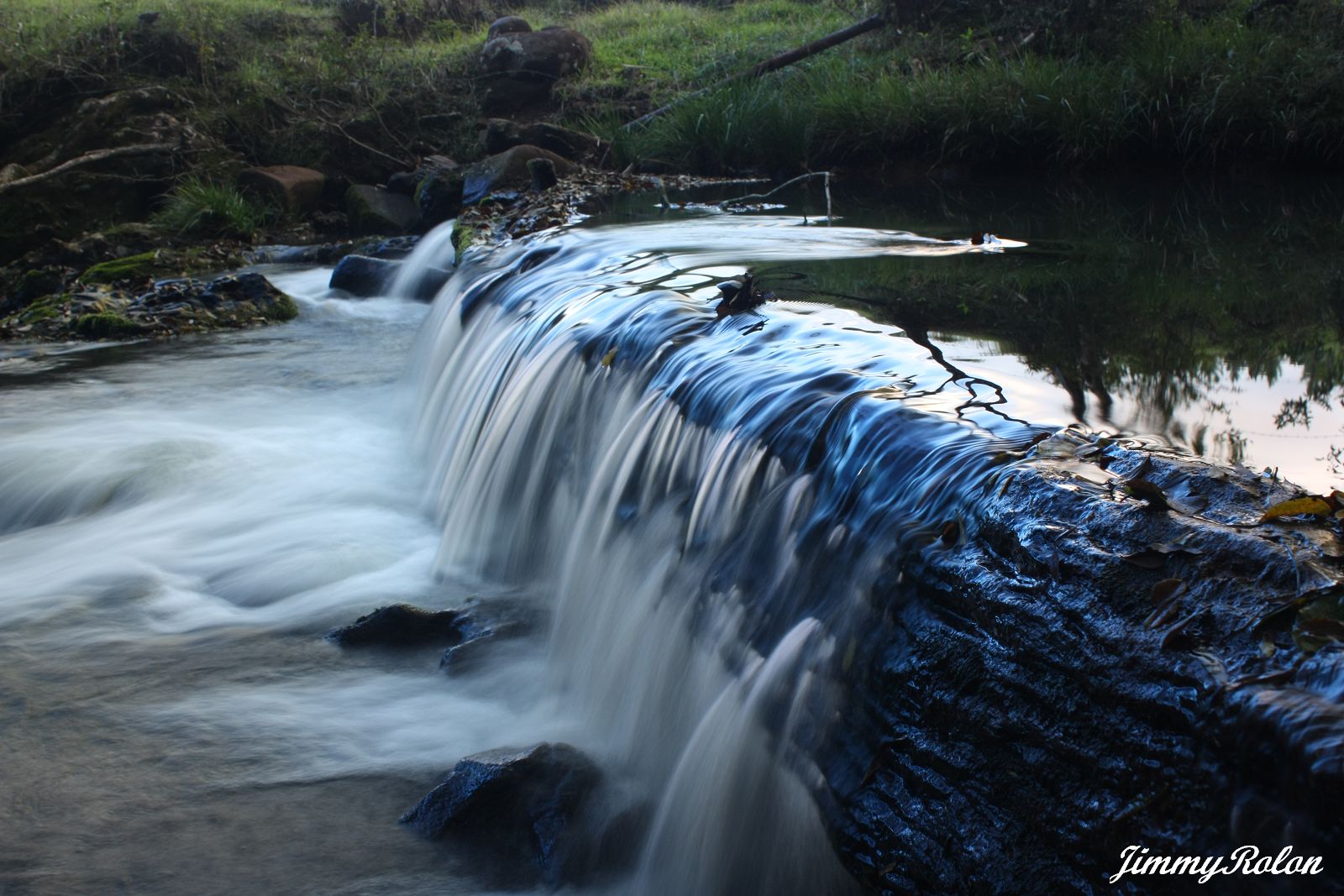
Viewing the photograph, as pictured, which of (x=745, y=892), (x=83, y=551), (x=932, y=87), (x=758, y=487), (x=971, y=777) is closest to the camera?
(x=971, y=777)

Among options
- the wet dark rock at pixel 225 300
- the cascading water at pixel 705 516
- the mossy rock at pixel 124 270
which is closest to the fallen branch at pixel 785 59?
the wet dark rock at pixel 225 300

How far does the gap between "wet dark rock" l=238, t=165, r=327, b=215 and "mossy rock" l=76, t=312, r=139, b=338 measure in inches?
192

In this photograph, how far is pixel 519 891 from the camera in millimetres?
2672

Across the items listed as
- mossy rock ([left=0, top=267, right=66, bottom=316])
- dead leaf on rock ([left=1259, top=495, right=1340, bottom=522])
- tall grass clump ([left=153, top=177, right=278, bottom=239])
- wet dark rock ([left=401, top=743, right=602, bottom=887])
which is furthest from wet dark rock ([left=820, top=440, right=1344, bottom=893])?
tall grass clump ([left=153, top=177, right=278, bottom=239])

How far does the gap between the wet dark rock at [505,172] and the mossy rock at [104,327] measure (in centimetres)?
356

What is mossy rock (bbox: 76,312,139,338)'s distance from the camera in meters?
9.02

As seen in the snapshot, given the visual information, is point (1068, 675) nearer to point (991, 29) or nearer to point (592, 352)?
point (592, 352)

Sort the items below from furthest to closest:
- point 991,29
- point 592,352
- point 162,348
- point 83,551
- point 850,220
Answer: point 991,29
point 162,348
point 850,220
point 83,551
point 592,352

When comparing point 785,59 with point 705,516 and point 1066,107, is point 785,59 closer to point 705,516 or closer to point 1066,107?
point 1066,107

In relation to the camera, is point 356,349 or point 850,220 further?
point 356,349

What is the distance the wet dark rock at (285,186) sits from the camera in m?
13.6

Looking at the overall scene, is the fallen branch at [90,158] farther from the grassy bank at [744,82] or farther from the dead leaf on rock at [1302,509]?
the dead leaf on rock at [1302,509]

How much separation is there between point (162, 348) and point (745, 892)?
7799 millimetres

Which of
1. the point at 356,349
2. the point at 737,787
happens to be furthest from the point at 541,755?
the point at 356,349
